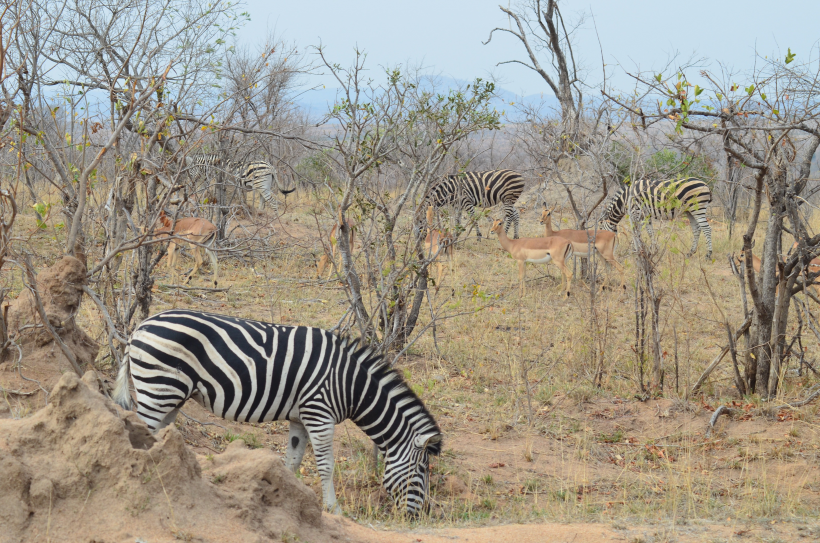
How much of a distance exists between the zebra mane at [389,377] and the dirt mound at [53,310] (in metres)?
2.14

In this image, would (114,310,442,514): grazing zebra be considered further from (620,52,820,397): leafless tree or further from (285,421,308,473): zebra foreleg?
(620,52,820,397): leafless tree

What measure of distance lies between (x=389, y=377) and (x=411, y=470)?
0.63 metres

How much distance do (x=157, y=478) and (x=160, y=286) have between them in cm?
711

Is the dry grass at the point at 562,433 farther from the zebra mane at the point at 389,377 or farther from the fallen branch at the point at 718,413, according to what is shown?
the zebra mane at the point at 389,377

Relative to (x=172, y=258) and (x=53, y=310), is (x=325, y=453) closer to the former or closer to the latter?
(x=53, y=310)

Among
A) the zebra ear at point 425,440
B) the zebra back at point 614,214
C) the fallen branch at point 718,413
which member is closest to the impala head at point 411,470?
the zebra ear at point 425,440

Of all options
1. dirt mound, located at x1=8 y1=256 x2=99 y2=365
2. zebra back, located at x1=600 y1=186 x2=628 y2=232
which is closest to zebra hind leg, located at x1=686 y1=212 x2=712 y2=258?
zebra back, located at x1=600 y1=186 x2=628 y2=232

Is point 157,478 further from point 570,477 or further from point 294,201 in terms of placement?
point 294,201

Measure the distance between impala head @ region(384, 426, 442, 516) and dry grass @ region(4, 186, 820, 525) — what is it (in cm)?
16

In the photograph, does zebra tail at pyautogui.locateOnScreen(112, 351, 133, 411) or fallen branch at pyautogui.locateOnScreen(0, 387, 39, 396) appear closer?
zebra tail at pyautogui.locateOnScreen(112, 351, 133, 411)

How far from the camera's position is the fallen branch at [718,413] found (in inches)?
251

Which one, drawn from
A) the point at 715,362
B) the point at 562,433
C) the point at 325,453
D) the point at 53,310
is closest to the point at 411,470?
the point at 325,453

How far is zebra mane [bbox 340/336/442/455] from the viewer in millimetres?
4996

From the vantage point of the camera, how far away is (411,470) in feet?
Answer: 16.2
